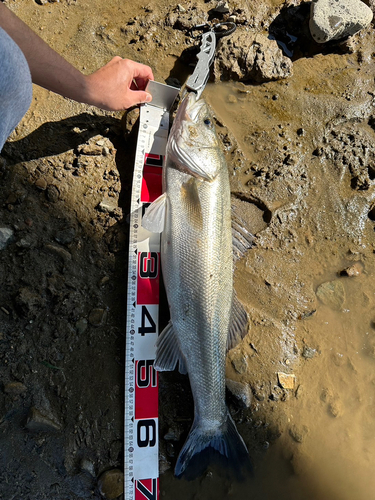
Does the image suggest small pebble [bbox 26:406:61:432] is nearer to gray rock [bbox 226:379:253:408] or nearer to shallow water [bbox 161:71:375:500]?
shallow water [bbox 161:71:375:500]

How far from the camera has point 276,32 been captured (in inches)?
149

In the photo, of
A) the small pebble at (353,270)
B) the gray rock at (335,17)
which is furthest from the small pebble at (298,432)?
the gray rock at (335,17)

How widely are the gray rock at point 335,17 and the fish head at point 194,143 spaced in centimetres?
158

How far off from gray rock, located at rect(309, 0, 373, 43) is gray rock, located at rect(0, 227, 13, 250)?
142 inches

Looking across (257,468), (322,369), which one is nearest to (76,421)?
(257,468)

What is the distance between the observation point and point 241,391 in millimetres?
3135

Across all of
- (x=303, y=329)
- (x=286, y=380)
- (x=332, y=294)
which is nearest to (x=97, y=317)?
(x=286, y=380)

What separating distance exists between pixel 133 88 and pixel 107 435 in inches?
122

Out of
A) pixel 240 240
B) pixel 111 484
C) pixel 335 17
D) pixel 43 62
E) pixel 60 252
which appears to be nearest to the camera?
pixel 43 62

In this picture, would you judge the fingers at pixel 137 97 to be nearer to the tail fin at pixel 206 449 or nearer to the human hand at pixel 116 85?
the human hand at pixel 116 85

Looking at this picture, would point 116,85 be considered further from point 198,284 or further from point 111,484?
point 111,484

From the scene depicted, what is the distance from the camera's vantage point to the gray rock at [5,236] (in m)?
2.90

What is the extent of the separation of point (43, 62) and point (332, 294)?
3204mm

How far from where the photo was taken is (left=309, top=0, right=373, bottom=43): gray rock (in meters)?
3.54
